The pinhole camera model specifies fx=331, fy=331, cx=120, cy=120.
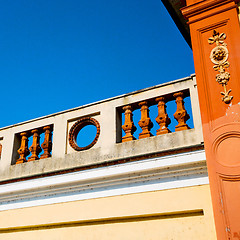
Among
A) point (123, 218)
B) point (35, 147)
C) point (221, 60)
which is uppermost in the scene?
point (221, 60)

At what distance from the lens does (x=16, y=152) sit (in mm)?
6234

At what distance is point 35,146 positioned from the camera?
19.6ft

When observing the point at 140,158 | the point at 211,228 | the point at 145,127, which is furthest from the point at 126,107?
the point at 211,228

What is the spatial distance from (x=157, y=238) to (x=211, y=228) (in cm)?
76

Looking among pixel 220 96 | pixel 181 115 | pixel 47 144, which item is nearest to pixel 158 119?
pixel 181 115

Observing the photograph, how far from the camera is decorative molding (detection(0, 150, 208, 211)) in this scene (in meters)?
4.60

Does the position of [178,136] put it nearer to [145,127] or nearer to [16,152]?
[145,127]

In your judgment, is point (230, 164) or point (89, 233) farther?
point (89, 233)

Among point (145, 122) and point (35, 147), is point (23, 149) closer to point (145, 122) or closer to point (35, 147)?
point (35, 147)

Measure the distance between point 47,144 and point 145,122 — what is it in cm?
186

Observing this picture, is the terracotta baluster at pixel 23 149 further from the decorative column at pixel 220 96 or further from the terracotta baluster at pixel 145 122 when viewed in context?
the decorative column at pixel 220 96

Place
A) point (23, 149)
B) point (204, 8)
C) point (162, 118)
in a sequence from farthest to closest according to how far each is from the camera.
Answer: point (23, 149)
point (162, 118)
point (204, 8)

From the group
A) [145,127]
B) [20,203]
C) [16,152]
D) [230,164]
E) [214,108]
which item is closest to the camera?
[230,164]

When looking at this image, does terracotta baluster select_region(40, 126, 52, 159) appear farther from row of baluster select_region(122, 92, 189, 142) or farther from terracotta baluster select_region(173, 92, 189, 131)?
terracotta baluster select_region(173, 92, 189, 131)
